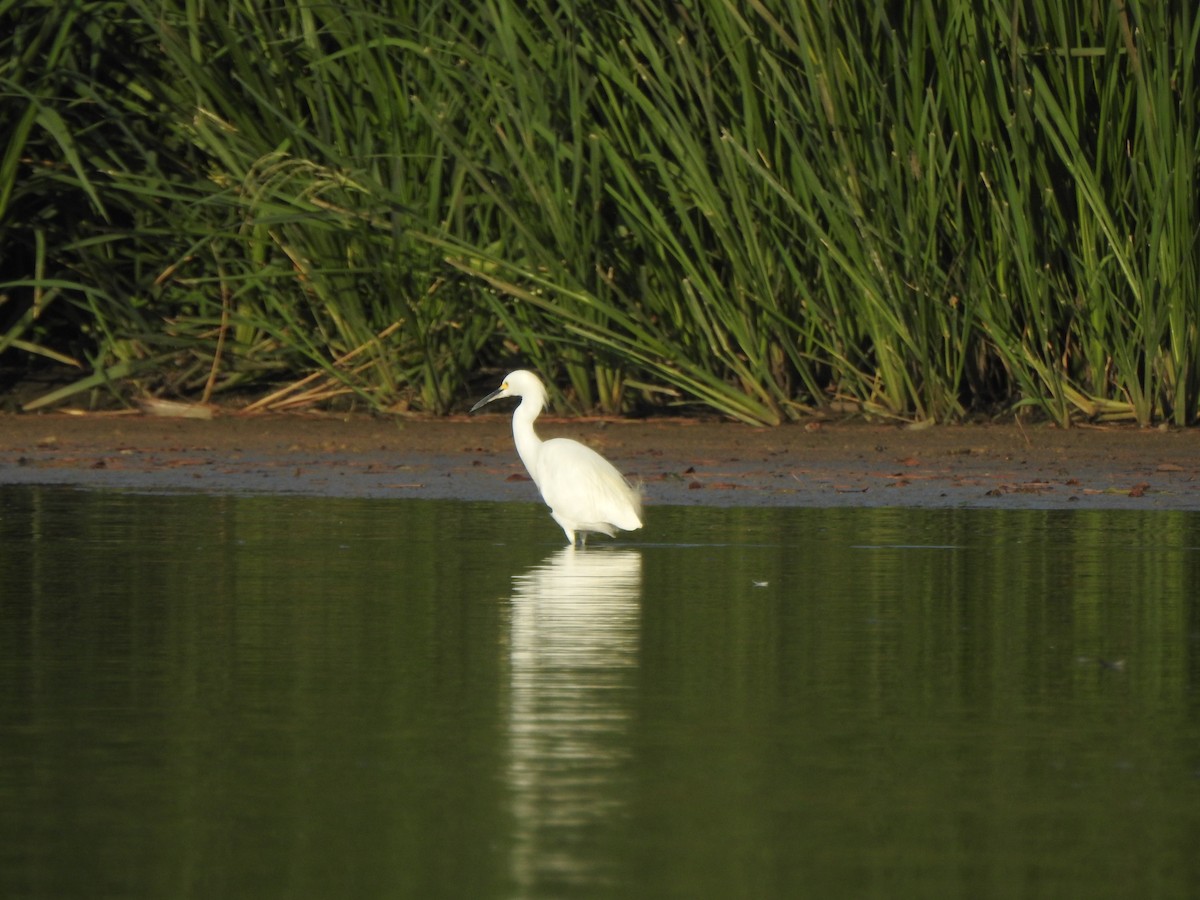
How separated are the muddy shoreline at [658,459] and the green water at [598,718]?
2215mm

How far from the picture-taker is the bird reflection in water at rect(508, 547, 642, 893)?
4367mm

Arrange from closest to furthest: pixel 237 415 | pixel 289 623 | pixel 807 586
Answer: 1. pixel 289 623
2. pixel 807 586
3. pixel 237 415

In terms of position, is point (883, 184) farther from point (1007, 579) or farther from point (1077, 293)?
point (1007, 579)

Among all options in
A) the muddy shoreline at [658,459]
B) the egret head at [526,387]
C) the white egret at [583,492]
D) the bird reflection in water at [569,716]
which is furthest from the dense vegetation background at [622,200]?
the bird reflection in water at [569,716]

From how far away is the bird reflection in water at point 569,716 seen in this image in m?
4.37

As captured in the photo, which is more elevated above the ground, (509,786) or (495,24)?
(495,24)

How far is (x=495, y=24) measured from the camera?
579 inches

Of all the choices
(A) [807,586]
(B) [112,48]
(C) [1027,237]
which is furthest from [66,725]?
(B) [112,48]

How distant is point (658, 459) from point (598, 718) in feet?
25.7

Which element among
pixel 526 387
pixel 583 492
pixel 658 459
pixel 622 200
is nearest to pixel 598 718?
pixel 583 492

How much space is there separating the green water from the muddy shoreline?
2.22 m

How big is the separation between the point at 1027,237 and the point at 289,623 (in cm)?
753

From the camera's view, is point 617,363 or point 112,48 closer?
point 617,363

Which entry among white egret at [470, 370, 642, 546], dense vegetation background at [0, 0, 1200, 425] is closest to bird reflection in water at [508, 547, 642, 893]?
white egret at [470, 370, 642, 546]
